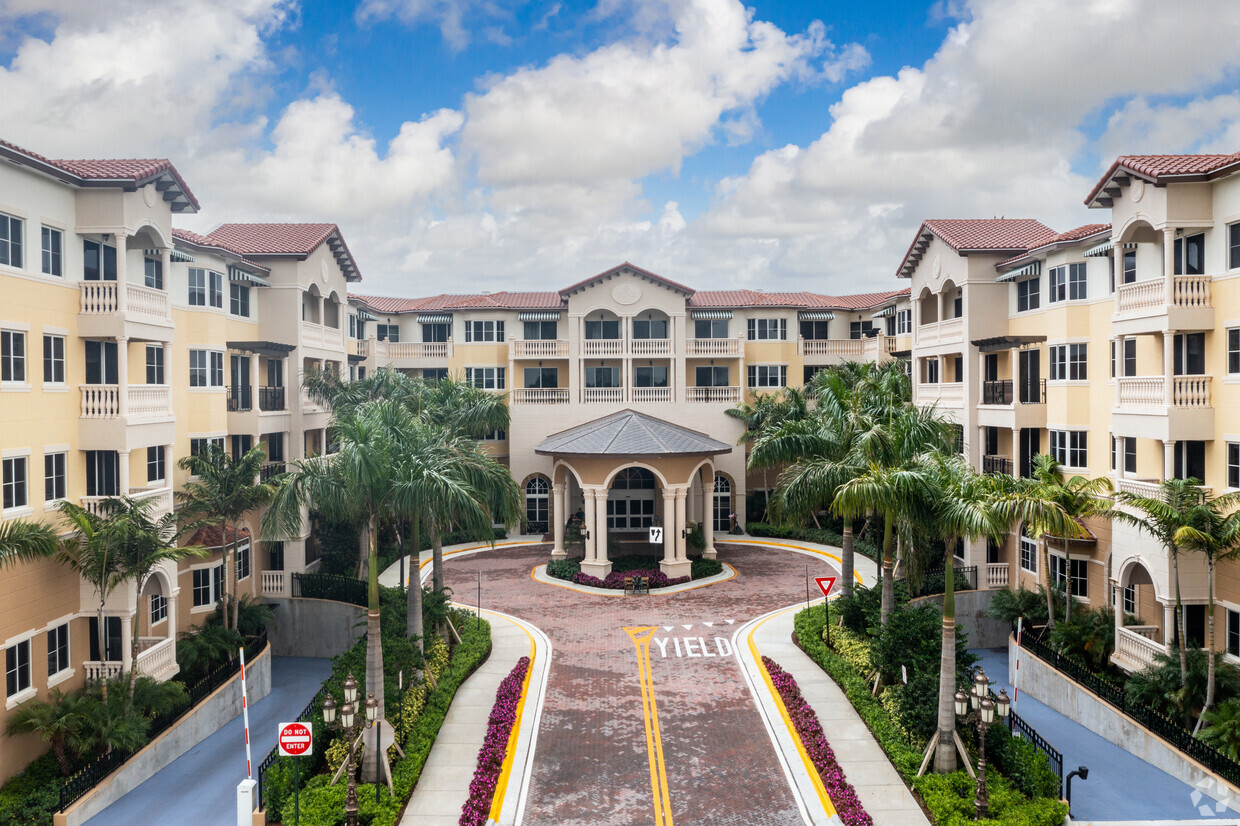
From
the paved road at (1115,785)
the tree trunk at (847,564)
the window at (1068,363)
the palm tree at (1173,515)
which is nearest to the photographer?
the paved road at (1115,785)

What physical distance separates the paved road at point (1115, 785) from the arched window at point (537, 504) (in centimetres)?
2760

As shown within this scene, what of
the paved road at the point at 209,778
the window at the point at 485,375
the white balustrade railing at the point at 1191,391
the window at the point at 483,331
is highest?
the window at the point at 483,331

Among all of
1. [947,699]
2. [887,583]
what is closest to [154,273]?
[887,583]

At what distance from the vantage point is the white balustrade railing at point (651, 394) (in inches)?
1742

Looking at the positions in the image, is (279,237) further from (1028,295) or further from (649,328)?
(1028,295)

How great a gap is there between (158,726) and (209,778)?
77.0 inches

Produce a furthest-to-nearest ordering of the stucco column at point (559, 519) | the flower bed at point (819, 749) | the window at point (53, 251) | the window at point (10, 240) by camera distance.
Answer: the stucco column at point (559, 519), the window at point (53, 251), the window at point (10, 240), the flower bed at point (819, 749)

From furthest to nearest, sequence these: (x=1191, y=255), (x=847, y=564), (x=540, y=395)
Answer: (x=540, y=395), (x=847, y=564), (x=1191, y=255)

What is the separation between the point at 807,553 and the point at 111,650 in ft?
94.5

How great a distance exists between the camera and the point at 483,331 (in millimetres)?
49031

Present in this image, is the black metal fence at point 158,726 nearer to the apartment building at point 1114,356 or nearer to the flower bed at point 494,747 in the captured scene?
the flower bed at point 494,747

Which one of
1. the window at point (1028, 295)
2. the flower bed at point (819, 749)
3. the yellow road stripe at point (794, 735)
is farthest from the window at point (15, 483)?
the window at point (1028, 295)

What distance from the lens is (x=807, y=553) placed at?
40125 mm

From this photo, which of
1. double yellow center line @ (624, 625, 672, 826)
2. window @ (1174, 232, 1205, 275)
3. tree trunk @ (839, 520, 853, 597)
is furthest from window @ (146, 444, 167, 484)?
window @ (1174, 232, 1205, 275)
